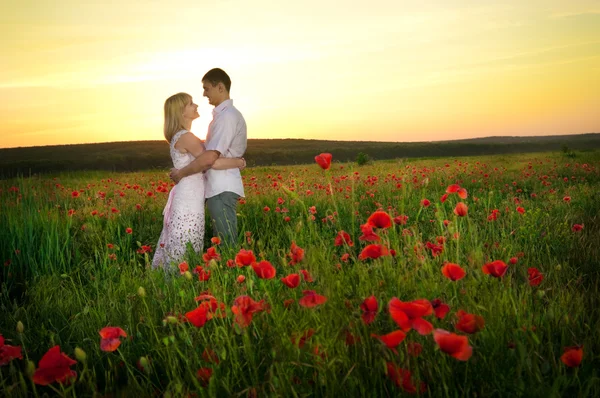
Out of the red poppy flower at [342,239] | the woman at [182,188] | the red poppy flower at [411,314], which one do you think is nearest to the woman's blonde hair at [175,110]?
the woman at [182,188]

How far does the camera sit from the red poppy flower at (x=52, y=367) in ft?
4.76

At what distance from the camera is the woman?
16.3 feet

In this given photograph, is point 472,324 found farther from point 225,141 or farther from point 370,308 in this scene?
point 225,141

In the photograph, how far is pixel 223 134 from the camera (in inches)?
189

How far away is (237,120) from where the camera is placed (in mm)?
4930

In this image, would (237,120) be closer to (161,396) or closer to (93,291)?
(93,291)

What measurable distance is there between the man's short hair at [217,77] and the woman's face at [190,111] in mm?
279

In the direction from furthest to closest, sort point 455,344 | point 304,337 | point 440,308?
point 304,337
point 440,308
point 455,344

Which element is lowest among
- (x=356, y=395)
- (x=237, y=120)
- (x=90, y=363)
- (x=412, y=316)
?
(x=90, y=363)

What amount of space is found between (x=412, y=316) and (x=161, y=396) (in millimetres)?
1249

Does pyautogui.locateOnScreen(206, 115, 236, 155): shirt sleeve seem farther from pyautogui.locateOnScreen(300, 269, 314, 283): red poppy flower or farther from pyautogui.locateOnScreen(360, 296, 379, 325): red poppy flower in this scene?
pyautogui.locateOnScreen(360, 296, 379, 325): red poppy flower

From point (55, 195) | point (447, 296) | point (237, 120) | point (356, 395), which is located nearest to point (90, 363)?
point (356, 395)

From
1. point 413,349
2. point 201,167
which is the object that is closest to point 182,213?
point 201,167

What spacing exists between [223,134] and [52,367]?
3.53 meters
